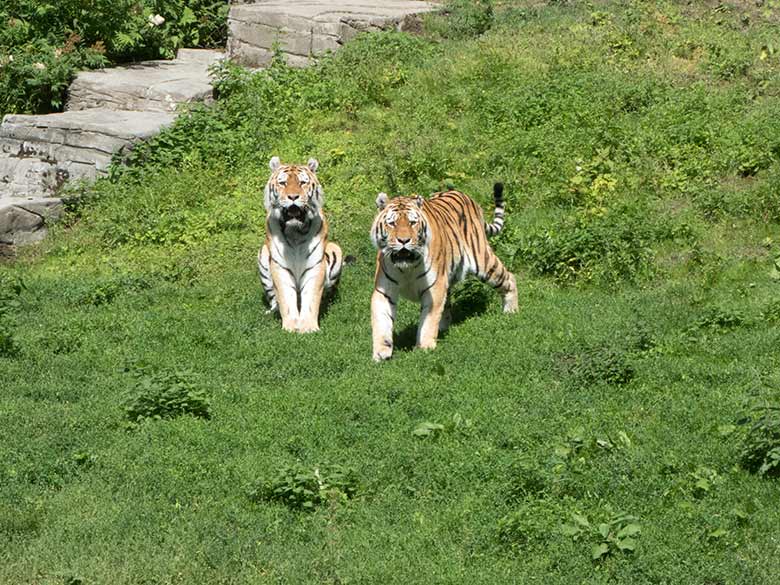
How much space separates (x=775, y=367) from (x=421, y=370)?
2174 mm

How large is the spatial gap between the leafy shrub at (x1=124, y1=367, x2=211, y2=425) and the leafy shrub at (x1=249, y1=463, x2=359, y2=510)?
1.23 metres

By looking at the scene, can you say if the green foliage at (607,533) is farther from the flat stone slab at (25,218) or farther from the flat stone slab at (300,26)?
the flat stone slab at (300,26)

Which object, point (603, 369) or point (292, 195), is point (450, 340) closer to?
point (603, 369)

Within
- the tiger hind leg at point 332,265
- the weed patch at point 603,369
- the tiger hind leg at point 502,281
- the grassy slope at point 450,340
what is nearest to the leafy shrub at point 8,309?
the grassy slope at point 450,340

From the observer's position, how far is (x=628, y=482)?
6.65 metres

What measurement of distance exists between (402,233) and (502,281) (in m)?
1.38

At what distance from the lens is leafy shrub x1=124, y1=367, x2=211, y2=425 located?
7973mm

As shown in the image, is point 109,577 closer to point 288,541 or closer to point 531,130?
point 288,541

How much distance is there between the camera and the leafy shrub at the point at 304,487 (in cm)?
673

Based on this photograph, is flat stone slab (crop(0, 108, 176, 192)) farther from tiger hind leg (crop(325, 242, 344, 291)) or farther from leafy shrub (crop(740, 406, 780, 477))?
leafy shrub (crop(740, 406, 780, 477))

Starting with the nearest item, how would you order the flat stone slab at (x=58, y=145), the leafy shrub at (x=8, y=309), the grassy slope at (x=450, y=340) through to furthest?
the grassy slope at (x=450, y=340) < the leafy shrub at (x=8, y=309) < the flat stone slab at (x=58, y=145)

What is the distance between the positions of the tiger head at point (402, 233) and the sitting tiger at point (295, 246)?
1.24 meters

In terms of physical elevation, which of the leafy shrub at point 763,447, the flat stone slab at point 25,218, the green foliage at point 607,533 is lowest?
the flat stone slab at point 25,218

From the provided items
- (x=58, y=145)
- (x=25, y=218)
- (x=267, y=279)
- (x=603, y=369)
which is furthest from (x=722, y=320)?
(x=58, y=145)
